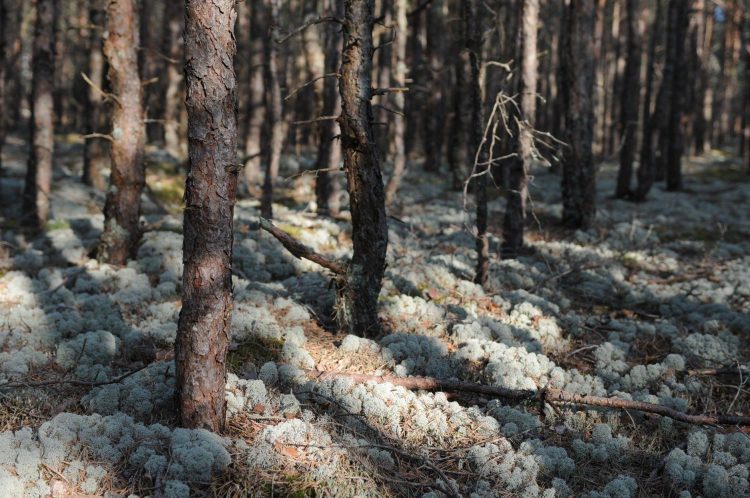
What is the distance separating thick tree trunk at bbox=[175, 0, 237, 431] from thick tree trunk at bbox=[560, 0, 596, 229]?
30.8 feet

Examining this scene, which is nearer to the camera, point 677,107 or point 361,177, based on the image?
point 361,177

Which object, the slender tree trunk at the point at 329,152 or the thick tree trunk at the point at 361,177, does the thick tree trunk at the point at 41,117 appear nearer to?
the slender tree trunk at the point at 329,152

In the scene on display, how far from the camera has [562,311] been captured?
796 centimetres

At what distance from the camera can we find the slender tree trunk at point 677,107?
678 inches

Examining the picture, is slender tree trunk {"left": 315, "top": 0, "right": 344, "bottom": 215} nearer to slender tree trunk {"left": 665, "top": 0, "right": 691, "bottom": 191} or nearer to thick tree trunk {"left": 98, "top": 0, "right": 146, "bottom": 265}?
thick tree trunk {"left": 98, "top": 0, "right": 146, "bottom": 265}

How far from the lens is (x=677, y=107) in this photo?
708 inches

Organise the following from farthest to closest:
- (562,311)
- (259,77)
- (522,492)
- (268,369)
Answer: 1. (259,77)
2. (562,311)
3. (268,369)
4. (522,492)

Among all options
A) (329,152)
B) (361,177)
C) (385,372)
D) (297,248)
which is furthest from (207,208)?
(329,152)

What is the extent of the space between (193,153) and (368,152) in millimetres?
2214

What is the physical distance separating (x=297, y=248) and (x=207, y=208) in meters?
1.68

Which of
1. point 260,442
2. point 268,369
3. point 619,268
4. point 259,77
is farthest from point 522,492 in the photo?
point 259,77

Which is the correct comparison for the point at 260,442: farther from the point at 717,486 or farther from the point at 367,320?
the point at 717,486

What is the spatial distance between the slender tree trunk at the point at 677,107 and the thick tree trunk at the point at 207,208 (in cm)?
1687

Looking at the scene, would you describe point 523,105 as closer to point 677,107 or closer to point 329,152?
point 329,152
